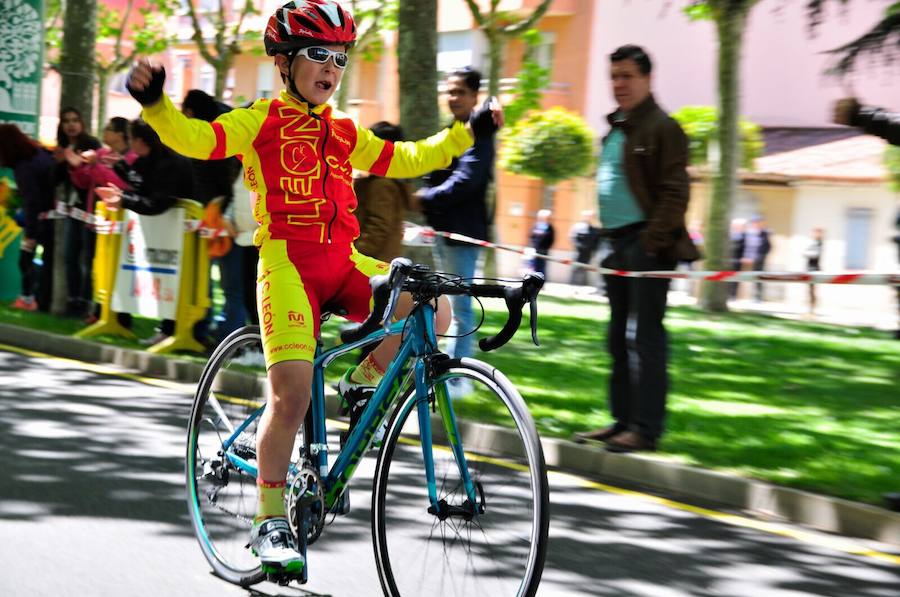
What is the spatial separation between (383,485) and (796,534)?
106 inches

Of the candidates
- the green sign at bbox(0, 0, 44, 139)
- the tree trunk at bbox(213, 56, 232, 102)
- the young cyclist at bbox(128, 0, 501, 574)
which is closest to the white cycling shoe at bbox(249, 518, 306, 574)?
the young cyclist at bbox(128, 0, 501, 574)

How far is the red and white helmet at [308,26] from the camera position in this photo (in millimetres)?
4316

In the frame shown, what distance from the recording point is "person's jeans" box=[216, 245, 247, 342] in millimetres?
10172

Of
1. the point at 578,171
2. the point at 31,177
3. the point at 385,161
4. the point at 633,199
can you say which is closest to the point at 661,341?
the point at 633,199

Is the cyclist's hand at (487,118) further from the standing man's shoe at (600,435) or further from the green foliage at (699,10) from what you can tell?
the green foliage at (699,10)

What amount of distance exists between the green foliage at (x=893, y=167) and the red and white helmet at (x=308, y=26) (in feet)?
73.2

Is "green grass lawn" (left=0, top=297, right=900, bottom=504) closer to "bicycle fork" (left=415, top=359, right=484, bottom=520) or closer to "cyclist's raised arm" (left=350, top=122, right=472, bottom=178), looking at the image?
"bicycle fork" (left=415, top=359, right=484, bottom=520)

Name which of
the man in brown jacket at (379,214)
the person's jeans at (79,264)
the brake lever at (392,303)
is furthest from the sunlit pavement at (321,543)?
the person's jeans at (79,264)

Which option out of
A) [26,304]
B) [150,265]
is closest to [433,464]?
[150,265]

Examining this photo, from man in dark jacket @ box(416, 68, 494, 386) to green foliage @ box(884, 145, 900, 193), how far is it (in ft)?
60.2

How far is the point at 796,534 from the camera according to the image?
5.99 metres

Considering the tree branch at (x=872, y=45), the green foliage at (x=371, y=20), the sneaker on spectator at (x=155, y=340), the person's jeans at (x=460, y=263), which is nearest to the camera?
the person's jeans at (x=460, y=263)

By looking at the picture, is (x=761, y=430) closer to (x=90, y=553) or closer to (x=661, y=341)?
(x=661, y=341)

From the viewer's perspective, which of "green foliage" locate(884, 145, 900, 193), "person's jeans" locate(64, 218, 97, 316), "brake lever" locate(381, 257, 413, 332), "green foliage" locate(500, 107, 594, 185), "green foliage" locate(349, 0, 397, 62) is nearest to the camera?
"brake lever" locate(381, 257, 413, 332)
